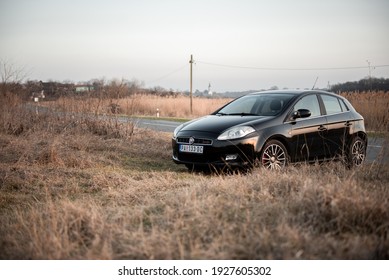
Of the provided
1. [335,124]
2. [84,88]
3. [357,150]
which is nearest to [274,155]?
[335,124]

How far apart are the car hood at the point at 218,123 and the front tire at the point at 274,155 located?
1.61 ft

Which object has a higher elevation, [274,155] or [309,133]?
[309,133]

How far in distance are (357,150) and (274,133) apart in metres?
2.24

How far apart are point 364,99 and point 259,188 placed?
12.7m

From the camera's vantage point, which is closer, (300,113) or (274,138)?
(274,138)

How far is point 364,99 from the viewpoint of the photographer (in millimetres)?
15445

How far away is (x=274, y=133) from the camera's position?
252 inches

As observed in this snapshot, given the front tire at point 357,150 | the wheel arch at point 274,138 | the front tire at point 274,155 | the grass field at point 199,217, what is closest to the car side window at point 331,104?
the front tire at point 357,150

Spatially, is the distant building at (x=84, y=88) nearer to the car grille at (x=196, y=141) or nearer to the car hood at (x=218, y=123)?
the car hood at (x=218, y=123)

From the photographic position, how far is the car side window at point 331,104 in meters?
7.35

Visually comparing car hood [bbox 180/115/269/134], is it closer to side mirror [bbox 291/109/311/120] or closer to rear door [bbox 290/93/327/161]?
side mirror [bbox 291/109/311/120]

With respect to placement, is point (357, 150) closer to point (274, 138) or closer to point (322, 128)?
point (322, 128)

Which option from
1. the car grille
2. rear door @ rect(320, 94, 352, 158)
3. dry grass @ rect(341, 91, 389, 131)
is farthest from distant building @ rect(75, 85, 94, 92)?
dry grass @ rect(341, 91, 389, 131)

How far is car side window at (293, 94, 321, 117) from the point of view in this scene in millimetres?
6961
